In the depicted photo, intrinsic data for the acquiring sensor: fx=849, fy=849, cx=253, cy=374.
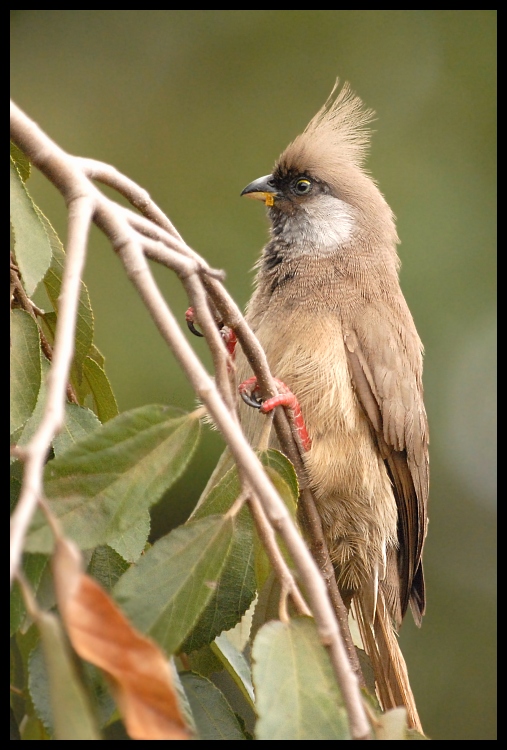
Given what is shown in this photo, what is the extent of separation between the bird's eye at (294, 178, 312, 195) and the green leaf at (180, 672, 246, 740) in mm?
2511

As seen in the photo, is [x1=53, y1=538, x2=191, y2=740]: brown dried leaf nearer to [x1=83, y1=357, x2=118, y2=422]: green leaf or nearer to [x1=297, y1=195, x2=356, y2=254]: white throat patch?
[x1=83, y1=357, x2=118, y2=422]: green leaf

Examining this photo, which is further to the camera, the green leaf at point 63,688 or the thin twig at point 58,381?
the green leaf at point 63,688

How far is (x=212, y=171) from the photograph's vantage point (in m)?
8.24

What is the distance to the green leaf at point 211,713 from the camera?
6.46 ft

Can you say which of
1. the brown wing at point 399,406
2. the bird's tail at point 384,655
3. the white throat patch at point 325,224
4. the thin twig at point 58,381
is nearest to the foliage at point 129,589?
the thin twig at point 58,381

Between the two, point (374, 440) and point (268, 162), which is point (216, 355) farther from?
point (268, 162)

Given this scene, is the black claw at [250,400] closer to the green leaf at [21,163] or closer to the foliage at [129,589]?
the foliage at [129,589]

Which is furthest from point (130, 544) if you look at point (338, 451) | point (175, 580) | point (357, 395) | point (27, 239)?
point (357, 395)

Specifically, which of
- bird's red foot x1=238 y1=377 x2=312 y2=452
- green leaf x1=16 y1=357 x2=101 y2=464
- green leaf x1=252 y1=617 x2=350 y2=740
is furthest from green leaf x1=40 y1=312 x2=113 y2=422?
green leaf x1=252 y1=617 x2=350 y2=740

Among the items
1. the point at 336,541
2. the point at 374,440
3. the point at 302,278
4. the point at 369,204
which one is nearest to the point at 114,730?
the point at 336,541

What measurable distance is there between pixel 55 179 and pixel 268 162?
669 cm

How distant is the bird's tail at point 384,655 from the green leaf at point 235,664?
31.8 inches

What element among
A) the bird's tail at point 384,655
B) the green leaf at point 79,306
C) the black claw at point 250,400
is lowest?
the bird's tail at point 384,655

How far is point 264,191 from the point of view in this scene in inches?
158
